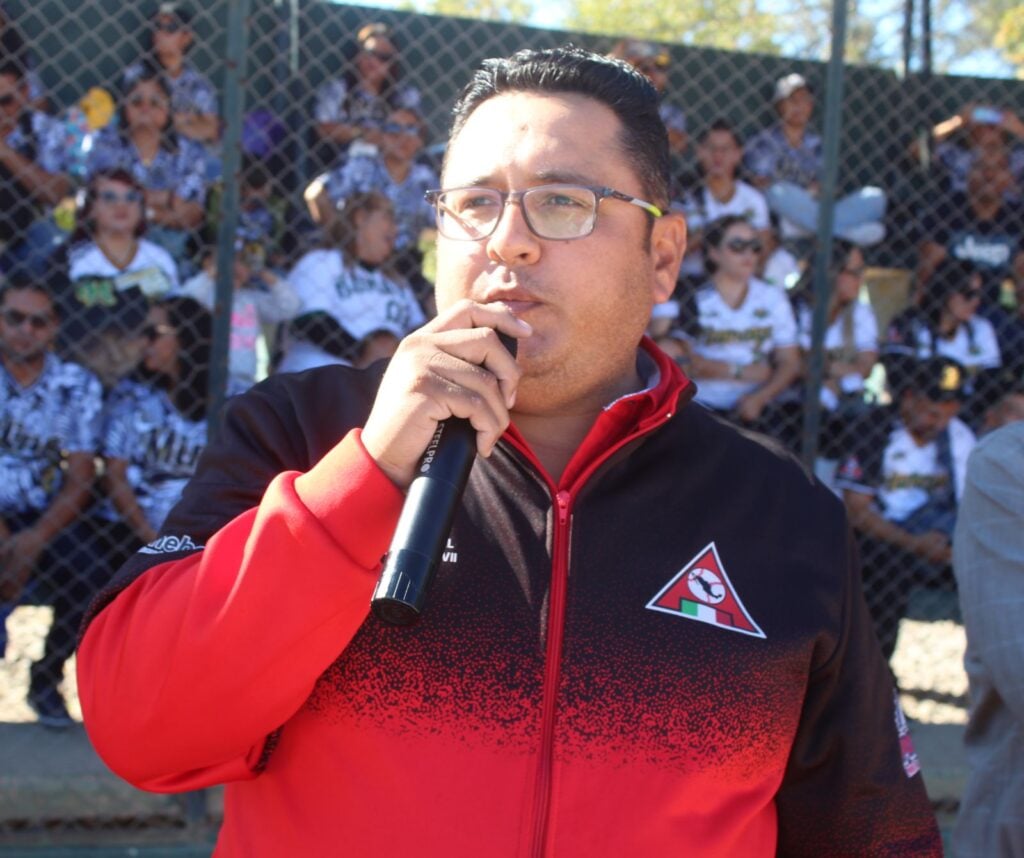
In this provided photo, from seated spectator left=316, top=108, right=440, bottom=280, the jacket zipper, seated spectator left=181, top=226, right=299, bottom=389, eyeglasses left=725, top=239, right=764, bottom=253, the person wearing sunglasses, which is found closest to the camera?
the jacket zipper

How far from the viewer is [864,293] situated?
6.34m

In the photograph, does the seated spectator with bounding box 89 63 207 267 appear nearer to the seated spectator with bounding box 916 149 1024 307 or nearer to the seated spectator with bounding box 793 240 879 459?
the seated spectator with bounding box 793 240 879 459

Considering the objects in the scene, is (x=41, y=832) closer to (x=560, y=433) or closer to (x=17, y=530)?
(x=17, y=530)

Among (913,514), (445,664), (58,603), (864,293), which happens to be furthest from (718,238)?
(445,664)

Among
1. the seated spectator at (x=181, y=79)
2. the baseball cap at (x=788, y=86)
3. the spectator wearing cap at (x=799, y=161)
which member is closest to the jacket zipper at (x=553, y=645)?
the seated spectator at (x=181, y=79)

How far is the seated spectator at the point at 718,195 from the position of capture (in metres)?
5.57

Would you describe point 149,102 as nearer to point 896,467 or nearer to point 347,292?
point 347,292

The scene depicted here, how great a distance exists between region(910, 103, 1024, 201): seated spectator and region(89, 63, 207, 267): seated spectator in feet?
12.7

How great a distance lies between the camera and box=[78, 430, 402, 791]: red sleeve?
4.44 feet

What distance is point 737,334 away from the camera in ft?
17.8

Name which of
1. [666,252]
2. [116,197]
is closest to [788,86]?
[116,197]

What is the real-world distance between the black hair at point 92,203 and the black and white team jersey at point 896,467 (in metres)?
3.30

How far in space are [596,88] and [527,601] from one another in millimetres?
824

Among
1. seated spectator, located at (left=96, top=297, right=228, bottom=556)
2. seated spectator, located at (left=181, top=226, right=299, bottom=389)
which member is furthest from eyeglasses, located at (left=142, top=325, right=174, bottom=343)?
seated spectator, located at (left=181, top=226, right=299, bottom=389)
